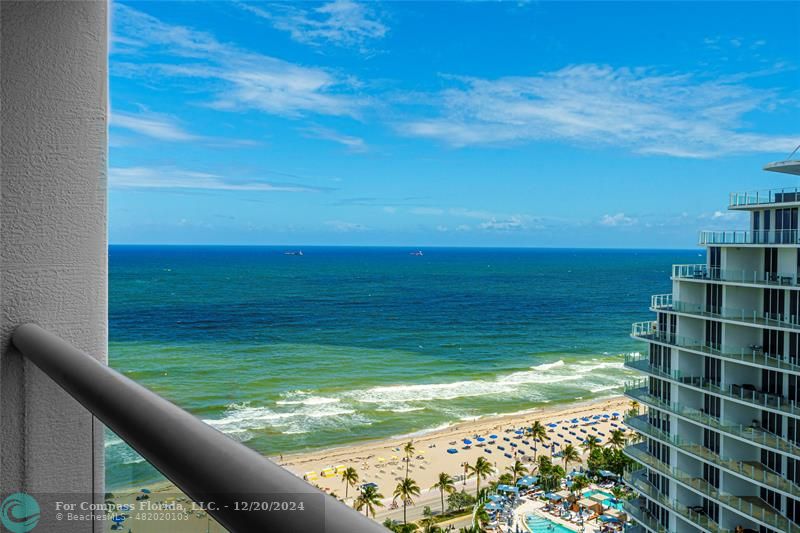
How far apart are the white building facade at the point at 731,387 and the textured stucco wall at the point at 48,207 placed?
940 centimetres

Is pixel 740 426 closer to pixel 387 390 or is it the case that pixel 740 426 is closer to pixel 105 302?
pixel 105 302

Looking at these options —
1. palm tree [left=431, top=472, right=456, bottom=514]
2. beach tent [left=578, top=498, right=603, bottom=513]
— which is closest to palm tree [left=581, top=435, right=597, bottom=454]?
beach tent [left=578, top=498, right=603, bottom=513]

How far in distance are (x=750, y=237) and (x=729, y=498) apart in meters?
4.08

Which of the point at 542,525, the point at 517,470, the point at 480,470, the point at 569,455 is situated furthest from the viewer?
the point at 569,455

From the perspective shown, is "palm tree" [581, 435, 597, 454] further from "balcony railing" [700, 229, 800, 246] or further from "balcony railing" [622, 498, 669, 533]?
"balcony railing" [700, 229, 800, 246]

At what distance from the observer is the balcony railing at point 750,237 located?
855cm

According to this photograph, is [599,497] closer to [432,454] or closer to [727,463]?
[432,454]

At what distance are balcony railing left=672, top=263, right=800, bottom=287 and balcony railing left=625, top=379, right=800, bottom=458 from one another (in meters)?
2.17

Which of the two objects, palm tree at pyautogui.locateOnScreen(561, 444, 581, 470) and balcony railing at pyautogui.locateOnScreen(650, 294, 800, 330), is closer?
balcony railing at pyautogui.locateOnScreen(650, 294, 800, 330)

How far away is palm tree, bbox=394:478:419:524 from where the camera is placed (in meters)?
13.9

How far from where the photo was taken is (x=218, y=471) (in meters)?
0.31

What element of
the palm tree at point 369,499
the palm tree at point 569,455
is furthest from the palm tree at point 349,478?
the palm tree at point 569,455

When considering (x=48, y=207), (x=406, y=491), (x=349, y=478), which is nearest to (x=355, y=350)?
(x=349, y=478)

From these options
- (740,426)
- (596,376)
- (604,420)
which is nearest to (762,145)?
(596,376)
